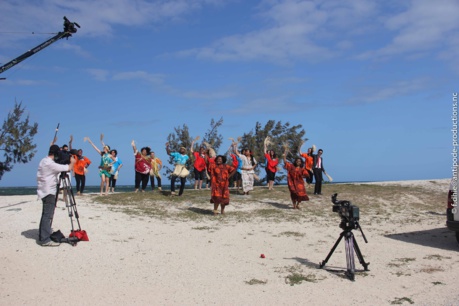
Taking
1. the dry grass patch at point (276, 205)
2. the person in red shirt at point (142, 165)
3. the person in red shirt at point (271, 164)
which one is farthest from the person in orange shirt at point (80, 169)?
the person in red shirt at point (271, 164)

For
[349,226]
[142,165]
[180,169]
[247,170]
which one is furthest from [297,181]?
[349,226]

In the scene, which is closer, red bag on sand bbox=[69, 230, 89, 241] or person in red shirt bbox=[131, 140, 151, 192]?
red bag on sand bbox=[69, 230, 89, 241]

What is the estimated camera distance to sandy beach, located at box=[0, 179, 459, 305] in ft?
20.6

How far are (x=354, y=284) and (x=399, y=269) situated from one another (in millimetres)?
1398

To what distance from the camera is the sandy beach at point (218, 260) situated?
6.27m

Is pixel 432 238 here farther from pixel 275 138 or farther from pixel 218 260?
pixel 275 138

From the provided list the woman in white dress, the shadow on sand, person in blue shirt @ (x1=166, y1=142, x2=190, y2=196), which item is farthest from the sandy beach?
the woman in white dress

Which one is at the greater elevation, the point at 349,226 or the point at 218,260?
the point at 349,226

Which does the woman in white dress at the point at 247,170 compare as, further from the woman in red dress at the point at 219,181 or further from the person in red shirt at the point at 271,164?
the woman in red dress at the point at 219,181

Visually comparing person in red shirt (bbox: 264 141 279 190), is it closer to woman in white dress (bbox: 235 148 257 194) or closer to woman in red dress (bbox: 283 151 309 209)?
woman in white dress (bbox: 235 148 257 194)

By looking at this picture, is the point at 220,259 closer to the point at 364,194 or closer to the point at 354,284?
the point at 354,284

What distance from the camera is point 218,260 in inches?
324

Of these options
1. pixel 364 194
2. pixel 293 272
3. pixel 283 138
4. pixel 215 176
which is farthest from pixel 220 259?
pixel 283 138

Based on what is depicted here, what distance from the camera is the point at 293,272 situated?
295 inches
